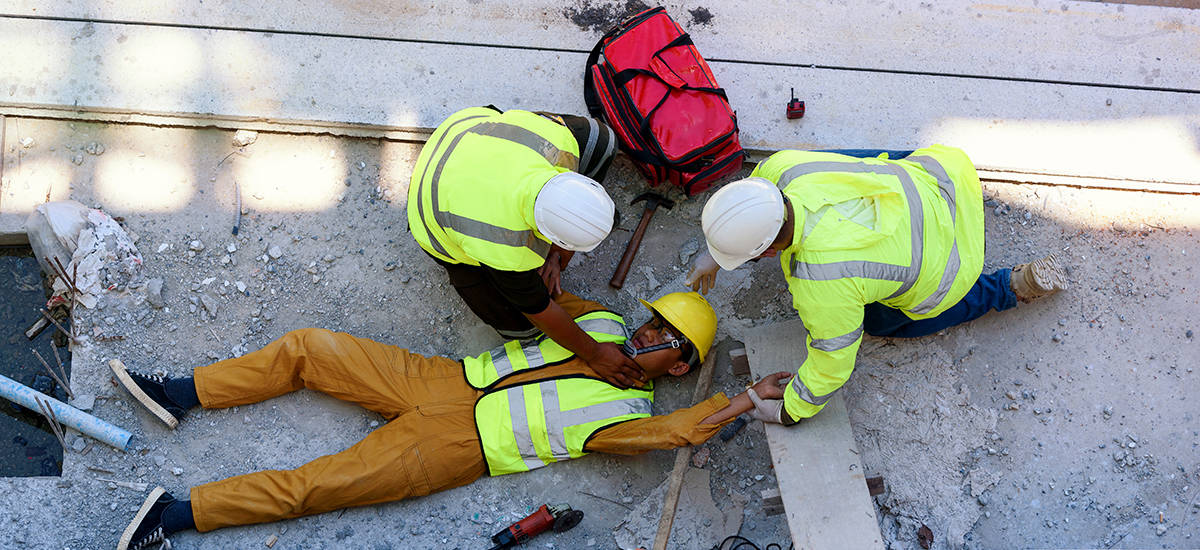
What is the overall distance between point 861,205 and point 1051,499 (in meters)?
1.91

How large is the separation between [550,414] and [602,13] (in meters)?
2.19

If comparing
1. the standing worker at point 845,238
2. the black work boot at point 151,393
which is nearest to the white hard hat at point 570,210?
the standing worker at point 845,238

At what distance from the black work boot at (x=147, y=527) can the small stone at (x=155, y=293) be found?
0.91 m

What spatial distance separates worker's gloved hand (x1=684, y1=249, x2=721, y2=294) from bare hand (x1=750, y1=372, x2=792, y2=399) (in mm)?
541

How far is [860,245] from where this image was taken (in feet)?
10.2

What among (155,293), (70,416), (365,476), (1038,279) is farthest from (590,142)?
(70,416)

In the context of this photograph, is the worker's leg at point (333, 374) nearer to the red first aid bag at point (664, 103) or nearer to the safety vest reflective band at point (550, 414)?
the safety vest reflective band at point (550, 414)

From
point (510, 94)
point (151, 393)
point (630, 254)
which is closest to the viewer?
point (151, 393)

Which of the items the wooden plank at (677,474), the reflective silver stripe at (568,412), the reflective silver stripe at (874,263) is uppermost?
the reflective silver stripe at (874,263)

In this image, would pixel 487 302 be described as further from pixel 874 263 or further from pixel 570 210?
pixel 874 263

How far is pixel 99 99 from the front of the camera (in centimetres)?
428

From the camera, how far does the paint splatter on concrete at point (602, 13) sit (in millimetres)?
4484

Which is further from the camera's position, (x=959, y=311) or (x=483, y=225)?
(x=959, y=311)

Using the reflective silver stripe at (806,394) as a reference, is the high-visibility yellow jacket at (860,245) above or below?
above
